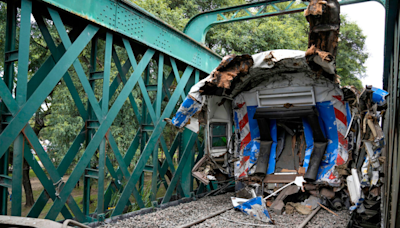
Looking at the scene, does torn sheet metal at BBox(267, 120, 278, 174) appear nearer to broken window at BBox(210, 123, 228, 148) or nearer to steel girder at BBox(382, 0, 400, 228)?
broken window at BBox(210, 123, 228, 148)

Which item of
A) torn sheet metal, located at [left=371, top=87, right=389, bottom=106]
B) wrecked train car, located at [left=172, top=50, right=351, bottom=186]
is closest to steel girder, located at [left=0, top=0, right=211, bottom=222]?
wrecked train car, located at [left=172, top=50, right=351, bottom=186]

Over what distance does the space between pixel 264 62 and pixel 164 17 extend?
5.82 meters

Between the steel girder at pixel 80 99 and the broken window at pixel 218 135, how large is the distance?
0.54m

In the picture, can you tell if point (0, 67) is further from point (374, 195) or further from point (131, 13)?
point (374, 195)

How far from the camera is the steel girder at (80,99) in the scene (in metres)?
4.10

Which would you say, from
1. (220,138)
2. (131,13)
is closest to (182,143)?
(220,138)

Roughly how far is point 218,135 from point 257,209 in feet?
8.80

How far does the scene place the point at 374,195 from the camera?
16.8 feet

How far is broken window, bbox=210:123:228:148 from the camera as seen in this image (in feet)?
26.6

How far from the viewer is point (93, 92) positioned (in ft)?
17.4

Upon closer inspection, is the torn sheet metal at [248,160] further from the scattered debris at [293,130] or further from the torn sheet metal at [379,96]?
the torn sheet metal at [379,96]

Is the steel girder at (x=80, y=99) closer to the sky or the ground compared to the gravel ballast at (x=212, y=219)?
closer to the sky

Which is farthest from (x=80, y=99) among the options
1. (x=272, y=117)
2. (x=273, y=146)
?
(x=273, y=146)

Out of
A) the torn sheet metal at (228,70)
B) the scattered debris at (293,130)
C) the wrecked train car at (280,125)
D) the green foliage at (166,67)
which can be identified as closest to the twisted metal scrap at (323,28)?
the scattered debris at (293,130)
